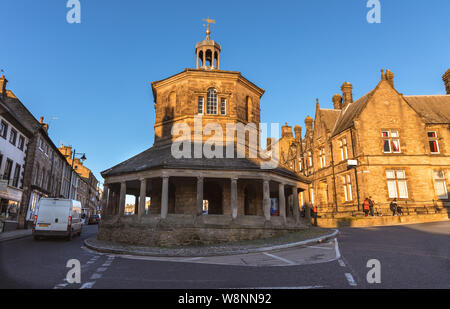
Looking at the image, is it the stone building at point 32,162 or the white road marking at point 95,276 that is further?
the stone building at point 32,162

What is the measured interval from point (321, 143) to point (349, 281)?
89.6ft

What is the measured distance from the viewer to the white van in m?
16.3

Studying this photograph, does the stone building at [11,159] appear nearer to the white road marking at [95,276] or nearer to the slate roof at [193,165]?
the slate roof at [193,165]

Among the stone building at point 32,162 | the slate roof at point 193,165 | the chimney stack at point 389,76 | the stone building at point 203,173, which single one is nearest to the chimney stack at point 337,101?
the chimney stack at point 389,76

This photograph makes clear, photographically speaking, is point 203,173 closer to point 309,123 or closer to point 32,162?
→ point 32,162

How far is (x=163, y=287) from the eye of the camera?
19.4 ft

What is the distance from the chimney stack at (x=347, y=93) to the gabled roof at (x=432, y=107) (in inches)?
225

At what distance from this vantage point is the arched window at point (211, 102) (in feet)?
69.3

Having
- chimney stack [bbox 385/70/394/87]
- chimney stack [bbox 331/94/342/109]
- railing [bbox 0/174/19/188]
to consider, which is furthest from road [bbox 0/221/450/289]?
chimney stack [bbox 331/94/342/109]

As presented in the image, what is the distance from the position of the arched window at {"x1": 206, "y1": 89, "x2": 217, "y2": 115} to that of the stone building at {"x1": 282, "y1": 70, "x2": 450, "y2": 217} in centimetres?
1267

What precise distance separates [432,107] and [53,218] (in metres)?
35.1

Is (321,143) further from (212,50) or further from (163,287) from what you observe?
(163,287)

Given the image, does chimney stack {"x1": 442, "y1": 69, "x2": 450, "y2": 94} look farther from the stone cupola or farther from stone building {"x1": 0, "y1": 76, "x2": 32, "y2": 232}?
stone building {"x1": 0, "y1": 76, "x2": 32, "y2": 232}

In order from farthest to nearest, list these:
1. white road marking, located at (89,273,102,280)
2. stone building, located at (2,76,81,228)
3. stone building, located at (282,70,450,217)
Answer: stone building, located at (2,76,81,228) < stone building, located at (282,70,450,217) < white road marking, located at (89,273,102,280)
